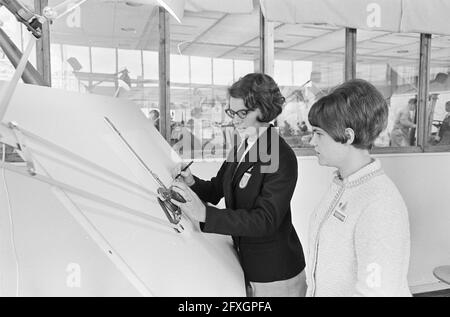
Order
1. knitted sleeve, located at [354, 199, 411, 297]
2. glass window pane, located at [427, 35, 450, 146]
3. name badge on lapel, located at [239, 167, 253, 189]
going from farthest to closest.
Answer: glass window pane, located at [427, 35, 450, 146]
name badge on lapel, located at [239, 167, 253, 189]
knitted sleeve, located at [354, 199, 411, 297]

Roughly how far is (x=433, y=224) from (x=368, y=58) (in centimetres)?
159

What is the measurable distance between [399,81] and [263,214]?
3.00 meters

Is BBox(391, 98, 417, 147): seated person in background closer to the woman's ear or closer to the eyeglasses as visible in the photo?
the eyeglasses

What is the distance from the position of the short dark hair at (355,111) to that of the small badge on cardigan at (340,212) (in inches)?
6.0

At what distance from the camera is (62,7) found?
77 centimetres

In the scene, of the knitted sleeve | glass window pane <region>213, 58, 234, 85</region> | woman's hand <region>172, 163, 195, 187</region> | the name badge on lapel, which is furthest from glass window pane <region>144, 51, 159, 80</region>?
the knitted sleeve

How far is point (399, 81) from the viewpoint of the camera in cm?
356

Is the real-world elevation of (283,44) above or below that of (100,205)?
above

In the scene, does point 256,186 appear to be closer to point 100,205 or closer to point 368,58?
point 100,205

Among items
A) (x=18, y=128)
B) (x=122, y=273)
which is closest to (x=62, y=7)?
(x=18, y=128)

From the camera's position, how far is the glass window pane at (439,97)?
11.9 ft

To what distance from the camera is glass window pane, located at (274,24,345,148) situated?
3.13 m

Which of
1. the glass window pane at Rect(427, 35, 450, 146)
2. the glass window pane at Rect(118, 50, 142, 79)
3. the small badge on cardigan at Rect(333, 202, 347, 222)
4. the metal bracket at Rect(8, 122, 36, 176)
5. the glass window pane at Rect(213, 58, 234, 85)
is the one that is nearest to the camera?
the metal bracket at Rect(8, 122, 36, 176)

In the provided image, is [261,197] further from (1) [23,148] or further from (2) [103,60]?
(2) [103,60]
